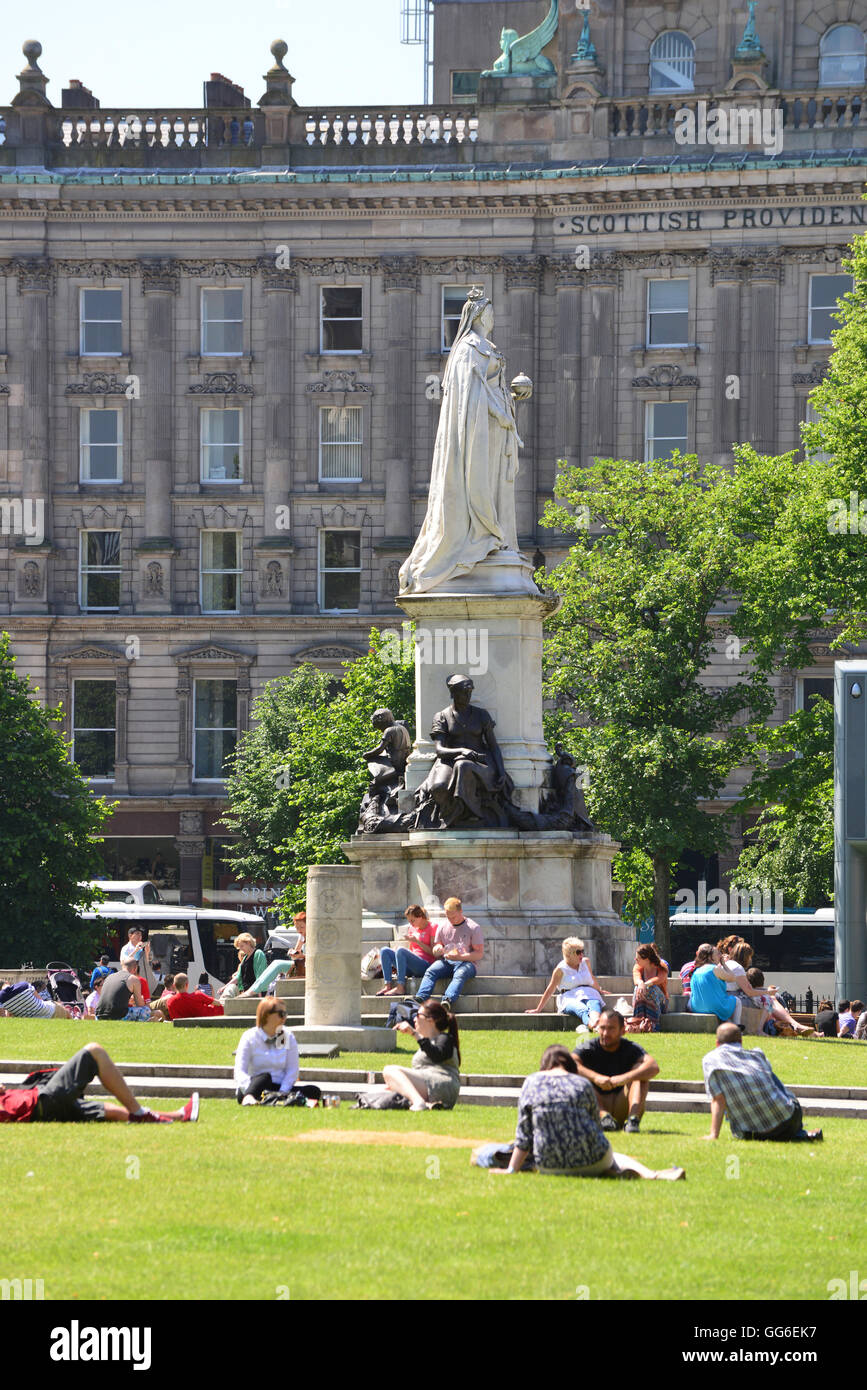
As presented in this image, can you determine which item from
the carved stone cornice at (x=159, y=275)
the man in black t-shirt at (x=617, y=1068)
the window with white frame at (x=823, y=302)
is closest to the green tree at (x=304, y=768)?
the carved stone cornice at (x=159, y=275)

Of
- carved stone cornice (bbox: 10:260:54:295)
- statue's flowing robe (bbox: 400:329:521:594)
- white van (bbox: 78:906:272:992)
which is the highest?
carved stone cornice (bbox: 10:260:54:295)

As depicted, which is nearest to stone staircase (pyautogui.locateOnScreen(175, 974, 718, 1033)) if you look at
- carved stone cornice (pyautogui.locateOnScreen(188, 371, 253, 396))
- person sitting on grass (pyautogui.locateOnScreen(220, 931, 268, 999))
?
person sitting on grass (pyautogui.locateOnScreen(220, 931, 268, 999))

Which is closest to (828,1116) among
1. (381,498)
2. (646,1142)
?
(646,1142)

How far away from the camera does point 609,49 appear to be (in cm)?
8225

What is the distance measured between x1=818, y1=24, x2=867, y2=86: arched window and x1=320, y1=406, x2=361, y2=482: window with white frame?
1886 centimetres

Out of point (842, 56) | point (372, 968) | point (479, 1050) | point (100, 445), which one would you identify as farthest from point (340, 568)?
point (479, 1050)

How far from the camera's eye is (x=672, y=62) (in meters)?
82.8

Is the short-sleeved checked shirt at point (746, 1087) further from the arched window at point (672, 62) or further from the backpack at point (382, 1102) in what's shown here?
the arched window at point (672, 62)

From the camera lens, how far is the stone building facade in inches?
3123

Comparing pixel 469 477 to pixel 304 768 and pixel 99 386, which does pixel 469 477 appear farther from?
pixel 99 386

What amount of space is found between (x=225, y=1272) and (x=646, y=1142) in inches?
291

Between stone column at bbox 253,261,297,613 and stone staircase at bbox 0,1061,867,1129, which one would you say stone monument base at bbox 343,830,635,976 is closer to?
stone staircase at bbox 0,1061,867,1129

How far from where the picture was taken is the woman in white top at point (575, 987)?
88.0 ft
